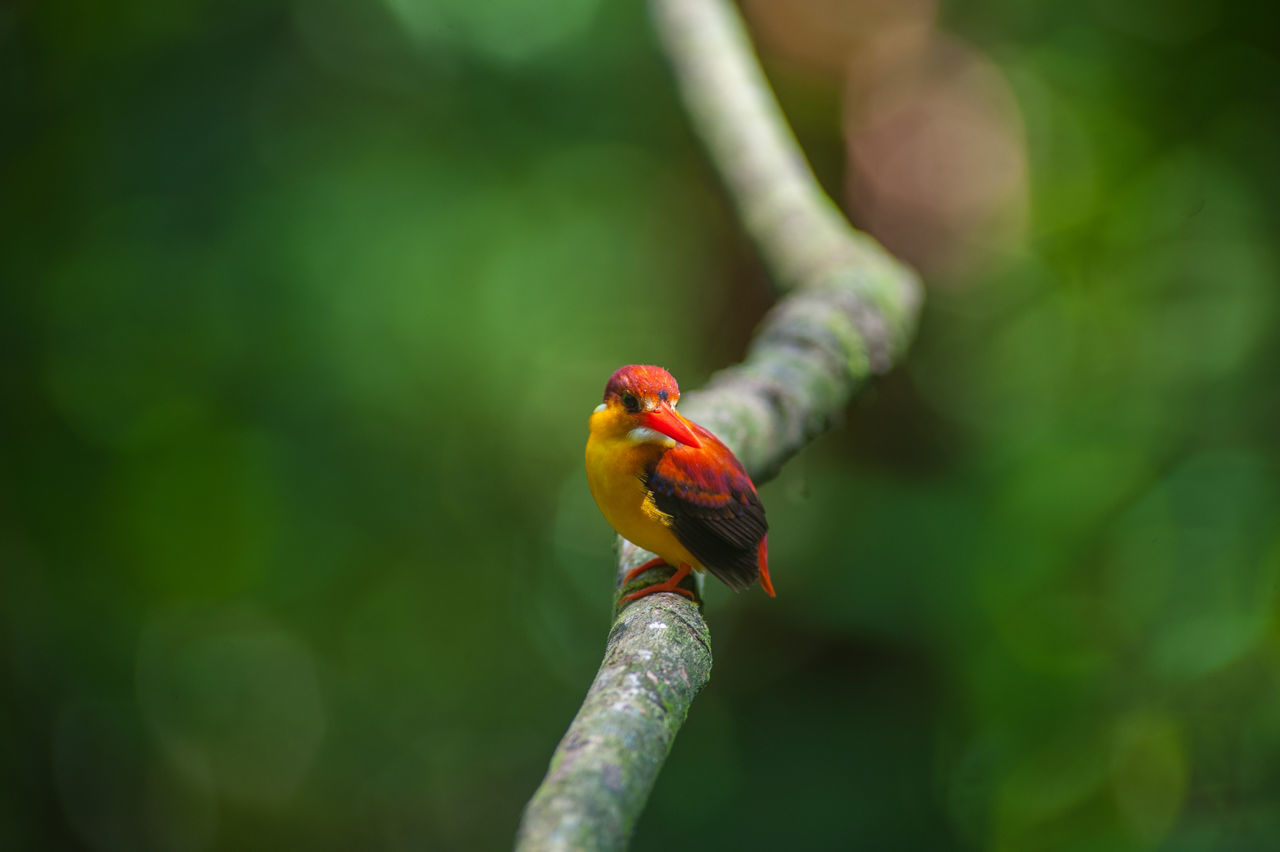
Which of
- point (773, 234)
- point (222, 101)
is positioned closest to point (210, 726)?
point (222, 101)

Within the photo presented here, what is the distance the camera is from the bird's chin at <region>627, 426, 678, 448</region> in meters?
1.67

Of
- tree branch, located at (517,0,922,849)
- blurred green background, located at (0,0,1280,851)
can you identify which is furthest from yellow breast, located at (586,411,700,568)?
blurred green background, located at (0,0,1280,851)

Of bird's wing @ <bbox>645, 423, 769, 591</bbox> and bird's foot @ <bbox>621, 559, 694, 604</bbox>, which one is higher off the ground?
bird's wing @ <bbox>645, 423, 769, 591</bbox>

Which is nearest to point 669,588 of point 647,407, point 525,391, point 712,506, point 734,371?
point 712,506

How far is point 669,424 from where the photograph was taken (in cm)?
160

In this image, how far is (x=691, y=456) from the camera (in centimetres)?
167

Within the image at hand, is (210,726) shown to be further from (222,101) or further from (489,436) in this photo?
(222,101)

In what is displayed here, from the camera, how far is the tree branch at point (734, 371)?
86cm

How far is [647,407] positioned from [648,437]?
0.06 meters

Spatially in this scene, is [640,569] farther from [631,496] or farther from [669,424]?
[669,424]

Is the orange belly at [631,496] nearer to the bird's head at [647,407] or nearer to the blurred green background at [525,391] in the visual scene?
the bird's head at [647,407]

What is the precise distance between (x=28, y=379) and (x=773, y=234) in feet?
10.6

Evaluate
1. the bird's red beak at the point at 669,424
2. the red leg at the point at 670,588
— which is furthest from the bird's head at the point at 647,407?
the red leg at the point at 670,588

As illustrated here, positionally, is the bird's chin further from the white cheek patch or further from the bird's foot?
the bird's foot
